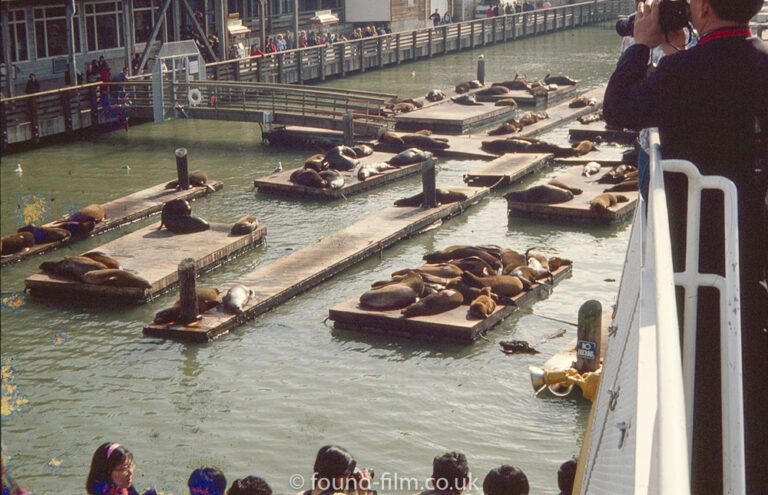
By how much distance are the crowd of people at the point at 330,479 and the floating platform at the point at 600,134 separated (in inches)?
887

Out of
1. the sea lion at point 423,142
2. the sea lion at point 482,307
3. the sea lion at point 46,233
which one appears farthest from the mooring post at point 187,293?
the sea lion at point 423,142

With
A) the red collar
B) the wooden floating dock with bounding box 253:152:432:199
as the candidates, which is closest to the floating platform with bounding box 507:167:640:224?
the wooden floating dock with bounding box 253:152:432:199

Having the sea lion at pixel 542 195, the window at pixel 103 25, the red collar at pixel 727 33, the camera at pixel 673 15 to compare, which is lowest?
the sea lion at pixel 542 195

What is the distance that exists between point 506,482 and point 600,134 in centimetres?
2403

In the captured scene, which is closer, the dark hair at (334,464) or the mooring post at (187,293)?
the dark hair at (334,464)

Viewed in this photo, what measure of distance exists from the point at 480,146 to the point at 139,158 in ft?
31.4

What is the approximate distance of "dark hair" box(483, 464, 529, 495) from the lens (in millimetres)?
7914

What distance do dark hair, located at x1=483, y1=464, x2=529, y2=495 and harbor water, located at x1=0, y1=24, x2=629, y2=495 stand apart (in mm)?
1955

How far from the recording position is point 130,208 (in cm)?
2172

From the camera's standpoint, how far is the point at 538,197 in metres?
21.5

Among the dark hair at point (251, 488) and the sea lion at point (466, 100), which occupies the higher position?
the sea lion at point (466, 100)

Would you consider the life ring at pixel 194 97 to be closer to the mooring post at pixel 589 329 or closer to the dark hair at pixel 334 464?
the mooring post at pixel 589 329

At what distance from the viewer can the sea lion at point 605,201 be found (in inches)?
812

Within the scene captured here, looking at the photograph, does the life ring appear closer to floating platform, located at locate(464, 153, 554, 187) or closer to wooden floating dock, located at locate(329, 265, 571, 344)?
floating platform, located at locate(464, 153, 554, 187)
